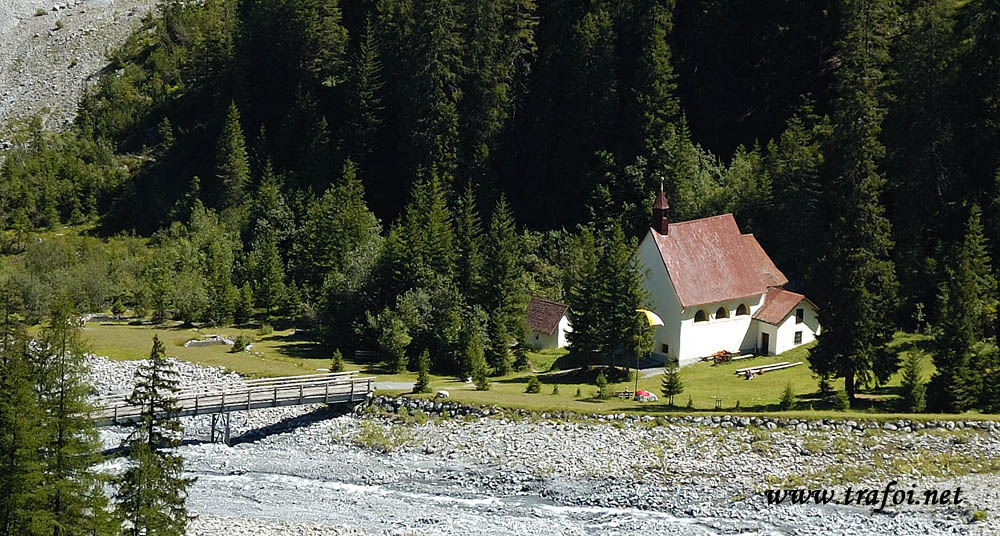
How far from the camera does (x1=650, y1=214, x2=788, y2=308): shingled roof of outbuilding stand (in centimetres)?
5312

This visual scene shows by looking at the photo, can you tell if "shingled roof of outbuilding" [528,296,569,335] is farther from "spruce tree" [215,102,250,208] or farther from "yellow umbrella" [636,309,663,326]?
"spruce tree" [215,102,250,208]

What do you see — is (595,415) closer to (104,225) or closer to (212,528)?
(212,528)

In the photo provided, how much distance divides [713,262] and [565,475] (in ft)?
57.5

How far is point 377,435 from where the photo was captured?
4453 centimetres

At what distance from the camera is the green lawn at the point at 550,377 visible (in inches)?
1780

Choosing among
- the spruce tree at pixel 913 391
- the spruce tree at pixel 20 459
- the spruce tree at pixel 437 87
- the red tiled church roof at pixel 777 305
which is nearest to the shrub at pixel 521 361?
the red tiled church roof at pixel 777 305

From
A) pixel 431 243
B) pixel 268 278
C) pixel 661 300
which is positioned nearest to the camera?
pixel 661 300

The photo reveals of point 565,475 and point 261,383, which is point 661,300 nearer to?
point 565,475

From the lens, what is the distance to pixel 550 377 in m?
51.4

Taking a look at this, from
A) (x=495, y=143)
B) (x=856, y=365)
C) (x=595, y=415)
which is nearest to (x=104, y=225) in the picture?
(x=495, y=143)

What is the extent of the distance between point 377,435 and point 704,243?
19.5 m

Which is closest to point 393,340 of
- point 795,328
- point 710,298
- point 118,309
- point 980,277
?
point 710,298

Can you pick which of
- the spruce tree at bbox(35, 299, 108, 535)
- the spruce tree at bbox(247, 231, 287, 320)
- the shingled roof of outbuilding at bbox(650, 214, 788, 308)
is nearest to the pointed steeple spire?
the shingled roof of outbuilding at bbox(650, 214, 788, 308)

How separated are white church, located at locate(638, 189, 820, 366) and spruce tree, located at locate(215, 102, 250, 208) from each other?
109 ft
